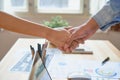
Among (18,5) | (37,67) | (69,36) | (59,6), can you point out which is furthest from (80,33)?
(18,5)

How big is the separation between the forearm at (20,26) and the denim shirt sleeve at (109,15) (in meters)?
0.36

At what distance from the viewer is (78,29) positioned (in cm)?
164

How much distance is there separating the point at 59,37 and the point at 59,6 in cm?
182

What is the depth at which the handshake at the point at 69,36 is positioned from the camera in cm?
149

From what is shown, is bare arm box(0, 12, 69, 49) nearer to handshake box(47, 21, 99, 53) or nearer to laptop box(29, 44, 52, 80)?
handshake box(47, 21, 99, 53)

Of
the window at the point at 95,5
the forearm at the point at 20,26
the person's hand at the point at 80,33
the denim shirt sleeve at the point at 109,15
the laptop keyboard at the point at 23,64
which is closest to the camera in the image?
the forearm at the point at 20,26

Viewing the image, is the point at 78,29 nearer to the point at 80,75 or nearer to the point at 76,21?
A: the point at 80,75

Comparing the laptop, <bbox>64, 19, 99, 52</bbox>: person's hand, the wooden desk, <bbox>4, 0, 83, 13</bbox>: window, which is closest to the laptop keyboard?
the wooden desk

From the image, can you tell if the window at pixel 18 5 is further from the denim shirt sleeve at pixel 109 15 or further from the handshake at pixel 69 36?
the denim shirt sleeve at pixel 109 15

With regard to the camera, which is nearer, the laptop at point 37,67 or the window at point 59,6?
the laptop at point 37,67

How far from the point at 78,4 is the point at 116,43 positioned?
0.72 m

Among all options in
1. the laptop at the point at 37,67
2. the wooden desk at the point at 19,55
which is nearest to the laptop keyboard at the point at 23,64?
the wooden desk at the point at 19,55

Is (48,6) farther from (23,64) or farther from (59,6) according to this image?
(23,64)

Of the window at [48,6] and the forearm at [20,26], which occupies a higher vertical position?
the forearm at [20,26]
